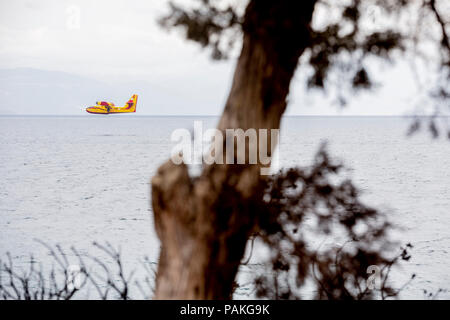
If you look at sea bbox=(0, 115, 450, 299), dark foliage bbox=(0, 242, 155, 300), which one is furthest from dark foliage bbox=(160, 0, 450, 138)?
dark foliage bbox=(0, 242, 155, 300)

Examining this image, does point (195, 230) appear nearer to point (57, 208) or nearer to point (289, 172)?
point (289, 172)

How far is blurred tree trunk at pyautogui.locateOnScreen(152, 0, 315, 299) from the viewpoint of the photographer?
2855mm

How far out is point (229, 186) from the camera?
2912 millimetres

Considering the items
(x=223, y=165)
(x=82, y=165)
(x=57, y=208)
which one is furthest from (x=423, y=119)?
(x=82, y=165)

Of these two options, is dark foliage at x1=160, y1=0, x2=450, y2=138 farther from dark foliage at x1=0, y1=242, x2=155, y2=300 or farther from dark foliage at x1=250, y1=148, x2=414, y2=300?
A: dark foliage at x1=0, y1=242, x2=155, y2=300

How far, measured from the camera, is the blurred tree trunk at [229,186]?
2.86 metres

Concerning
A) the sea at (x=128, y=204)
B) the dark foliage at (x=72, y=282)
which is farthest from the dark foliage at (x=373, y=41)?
the dark foliage at (x=72, y=282)

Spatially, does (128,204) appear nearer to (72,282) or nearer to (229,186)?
(72,282)

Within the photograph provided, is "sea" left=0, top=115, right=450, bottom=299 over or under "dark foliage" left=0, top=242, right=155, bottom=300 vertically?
over

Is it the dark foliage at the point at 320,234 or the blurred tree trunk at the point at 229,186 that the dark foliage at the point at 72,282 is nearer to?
the blurred tree trunk at the point at 229,186

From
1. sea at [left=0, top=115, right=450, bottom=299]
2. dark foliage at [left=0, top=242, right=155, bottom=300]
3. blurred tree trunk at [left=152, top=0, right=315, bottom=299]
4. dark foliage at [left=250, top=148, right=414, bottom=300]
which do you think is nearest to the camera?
blurred tree trunk at [left=152, top=0, right=315, bottom=299]

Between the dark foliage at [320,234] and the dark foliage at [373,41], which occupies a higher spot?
the dark foliage at [373,41]

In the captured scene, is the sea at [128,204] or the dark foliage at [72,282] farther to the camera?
the sea at [128,204]

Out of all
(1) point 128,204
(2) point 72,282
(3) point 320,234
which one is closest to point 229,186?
(3) point 320,234
